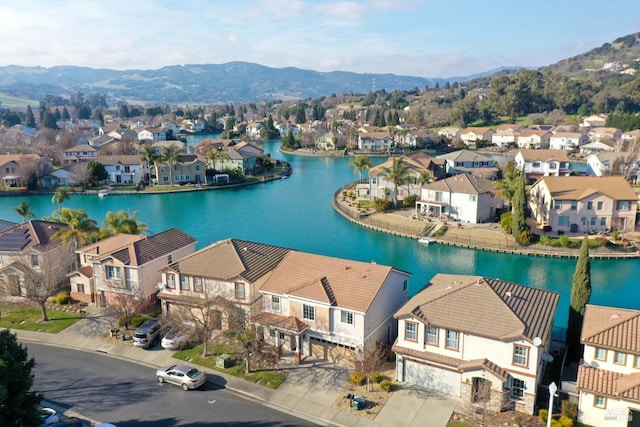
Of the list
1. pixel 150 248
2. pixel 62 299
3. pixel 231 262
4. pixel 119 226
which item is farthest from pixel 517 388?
pixel 119 226

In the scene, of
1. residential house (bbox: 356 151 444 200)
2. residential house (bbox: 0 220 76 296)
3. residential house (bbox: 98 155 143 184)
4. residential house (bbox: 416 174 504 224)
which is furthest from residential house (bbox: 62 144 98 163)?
residential house (bbox: 416 174 504 224)

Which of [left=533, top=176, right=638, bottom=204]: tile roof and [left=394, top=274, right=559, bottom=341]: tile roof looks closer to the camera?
[left=394, top=274, right=559, bottom=341]: tile roof

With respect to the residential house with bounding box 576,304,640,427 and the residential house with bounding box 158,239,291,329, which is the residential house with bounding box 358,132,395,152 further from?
the residential house with bounding box 576,304,640,427

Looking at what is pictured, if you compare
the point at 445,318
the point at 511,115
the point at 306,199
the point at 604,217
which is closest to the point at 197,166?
the point at 306,199

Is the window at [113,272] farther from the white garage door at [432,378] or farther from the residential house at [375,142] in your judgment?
the residential house at [375,142]

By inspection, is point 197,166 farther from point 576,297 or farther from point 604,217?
point 576,297

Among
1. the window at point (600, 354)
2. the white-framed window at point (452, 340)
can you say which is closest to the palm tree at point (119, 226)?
the white-framed window at point (452, 340)

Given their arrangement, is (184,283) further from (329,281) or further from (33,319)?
(33,319)
